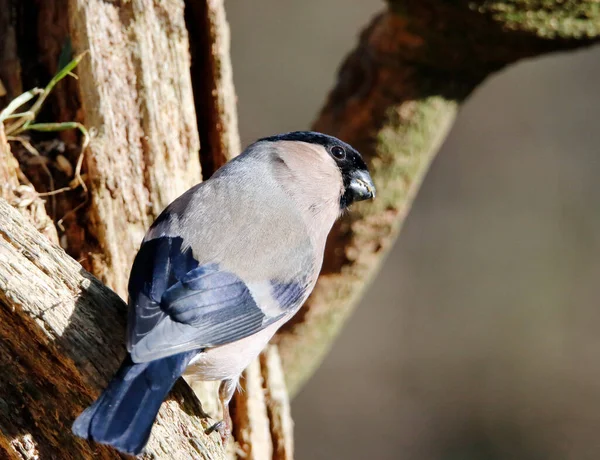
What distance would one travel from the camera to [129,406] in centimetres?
223

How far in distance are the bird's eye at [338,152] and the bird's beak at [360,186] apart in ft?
0.25

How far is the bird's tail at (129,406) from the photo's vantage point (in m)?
2.17

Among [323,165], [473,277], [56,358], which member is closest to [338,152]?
[323,165]

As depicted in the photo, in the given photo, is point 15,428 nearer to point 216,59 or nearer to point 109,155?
point 109,155

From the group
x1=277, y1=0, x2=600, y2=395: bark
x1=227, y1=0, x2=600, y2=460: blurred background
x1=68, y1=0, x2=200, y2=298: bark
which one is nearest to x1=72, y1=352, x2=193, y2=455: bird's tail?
x1=68, y1=0, x2=200, y2=298: bark

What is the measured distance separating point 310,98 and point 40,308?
5.45 metres

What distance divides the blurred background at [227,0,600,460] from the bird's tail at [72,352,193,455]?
4.98m

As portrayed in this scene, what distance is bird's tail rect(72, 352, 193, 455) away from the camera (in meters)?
2.17

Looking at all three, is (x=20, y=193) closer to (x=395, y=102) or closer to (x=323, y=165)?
(x=323, y=165)

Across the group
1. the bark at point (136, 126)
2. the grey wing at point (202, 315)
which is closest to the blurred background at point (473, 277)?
the bark at point (136, 126)

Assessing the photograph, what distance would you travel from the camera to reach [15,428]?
250cm

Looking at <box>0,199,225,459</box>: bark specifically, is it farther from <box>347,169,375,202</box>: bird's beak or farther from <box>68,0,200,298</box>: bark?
<box>347,169,375,202</box>: bird's beak

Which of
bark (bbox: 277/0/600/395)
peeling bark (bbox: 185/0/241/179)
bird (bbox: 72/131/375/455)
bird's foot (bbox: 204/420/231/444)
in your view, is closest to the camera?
bird (bbox: 72/131/375/455)

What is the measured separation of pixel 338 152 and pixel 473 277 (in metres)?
4.55
